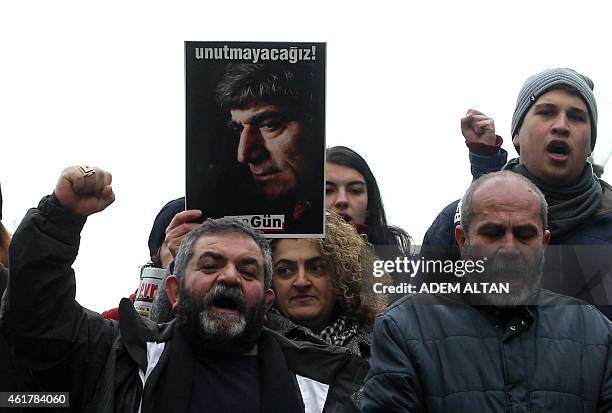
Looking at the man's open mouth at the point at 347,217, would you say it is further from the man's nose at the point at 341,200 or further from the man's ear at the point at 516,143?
the man's ear at the point at 516,143

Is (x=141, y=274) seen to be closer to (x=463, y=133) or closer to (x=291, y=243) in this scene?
(x=291, y=243)

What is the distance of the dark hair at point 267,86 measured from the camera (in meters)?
5.09

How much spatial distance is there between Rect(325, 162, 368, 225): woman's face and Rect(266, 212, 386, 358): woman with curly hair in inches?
9.3

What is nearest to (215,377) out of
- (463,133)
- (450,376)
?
(450,376)

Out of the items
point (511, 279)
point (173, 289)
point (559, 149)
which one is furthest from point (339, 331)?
point (559, 149)

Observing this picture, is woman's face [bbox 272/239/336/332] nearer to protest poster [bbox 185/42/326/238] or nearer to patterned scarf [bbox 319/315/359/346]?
patterned scarf [bbox 319/315/359/346]

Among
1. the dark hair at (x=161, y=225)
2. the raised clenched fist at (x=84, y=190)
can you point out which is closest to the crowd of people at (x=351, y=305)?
the raised clenched fist at (x=84, y=190)

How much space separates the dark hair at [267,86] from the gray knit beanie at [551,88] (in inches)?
33.7

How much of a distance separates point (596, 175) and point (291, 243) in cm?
129

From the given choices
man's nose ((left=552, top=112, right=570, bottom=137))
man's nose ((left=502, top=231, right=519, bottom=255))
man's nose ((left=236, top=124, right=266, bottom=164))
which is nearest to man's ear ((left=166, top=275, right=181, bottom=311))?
man's nose ((left=236, top=124, right=266, bottom=164))

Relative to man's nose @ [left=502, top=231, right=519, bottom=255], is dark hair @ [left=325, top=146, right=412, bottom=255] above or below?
above

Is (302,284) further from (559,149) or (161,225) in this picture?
(559,149)

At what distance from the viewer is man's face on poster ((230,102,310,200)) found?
5.06 metres

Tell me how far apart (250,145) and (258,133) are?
0.06 meters
